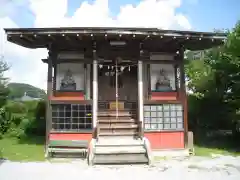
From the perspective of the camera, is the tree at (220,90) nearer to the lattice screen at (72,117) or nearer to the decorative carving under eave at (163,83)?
the decorative carving under eave at (163,83)

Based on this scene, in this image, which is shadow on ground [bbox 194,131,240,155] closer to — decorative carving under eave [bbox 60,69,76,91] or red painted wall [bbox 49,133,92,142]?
red painted wall [bbox 49,133,92,142]

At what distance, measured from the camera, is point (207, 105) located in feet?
47.8

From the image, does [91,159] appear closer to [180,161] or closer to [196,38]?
[180,161]

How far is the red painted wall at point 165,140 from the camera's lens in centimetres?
1064

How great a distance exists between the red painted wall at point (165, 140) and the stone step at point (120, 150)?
1.39 metres

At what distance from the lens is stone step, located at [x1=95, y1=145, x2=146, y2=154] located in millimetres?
8930

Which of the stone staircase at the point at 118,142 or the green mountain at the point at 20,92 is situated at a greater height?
the green mountain at the point at 20,92

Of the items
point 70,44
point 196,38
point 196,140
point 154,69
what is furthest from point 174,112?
point 70,44

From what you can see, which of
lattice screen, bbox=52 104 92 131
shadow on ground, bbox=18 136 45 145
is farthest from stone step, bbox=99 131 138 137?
shadow on ground, bbox=18 136 45 145

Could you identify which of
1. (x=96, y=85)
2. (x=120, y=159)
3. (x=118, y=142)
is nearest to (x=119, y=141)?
(x=118, y=142)

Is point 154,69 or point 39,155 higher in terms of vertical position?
point 154,69

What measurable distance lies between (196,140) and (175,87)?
3935 mm

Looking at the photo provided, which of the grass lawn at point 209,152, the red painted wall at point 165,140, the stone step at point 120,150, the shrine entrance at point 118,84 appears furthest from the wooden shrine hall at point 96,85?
the shrine entrance at point 118,84

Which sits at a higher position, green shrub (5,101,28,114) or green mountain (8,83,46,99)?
green mountain (8,83,46,99)
